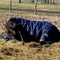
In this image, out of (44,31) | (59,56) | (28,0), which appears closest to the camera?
(59,56)

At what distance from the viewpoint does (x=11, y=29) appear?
1377 centimetres

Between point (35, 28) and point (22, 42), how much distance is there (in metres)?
0.93

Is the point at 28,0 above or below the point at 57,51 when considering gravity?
below

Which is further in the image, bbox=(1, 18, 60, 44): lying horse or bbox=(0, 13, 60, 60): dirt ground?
bbox=(1, 18, 60, 44): lying horse

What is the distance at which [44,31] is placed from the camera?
13.6 m

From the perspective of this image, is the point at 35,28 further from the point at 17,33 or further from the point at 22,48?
the point at 22,48

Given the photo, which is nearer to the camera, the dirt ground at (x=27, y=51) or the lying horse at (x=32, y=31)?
the dirt ground at (x=27, y=51)

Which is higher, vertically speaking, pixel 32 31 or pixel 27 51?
pixel 32 31

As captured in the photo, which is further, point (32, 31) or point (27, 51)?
point (32, 31)

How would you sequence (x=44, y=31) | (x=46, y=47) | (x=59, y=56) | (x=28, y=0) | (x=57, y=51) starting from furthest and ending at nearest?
1. (x=28, y=0)
2. (x=44, y=31)
3. (x=46, y=47)
4. (x=57, y=51)
5. (x=59, y=56)

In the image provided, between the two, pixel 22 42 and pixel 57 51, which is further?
pixel 22 42

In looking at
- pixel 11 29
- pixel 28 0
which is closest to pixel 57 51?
pixel 11 29

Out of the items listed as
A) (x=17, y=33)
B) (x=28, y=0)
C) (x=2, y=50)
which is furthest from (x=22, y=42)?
(x=28, y=0)

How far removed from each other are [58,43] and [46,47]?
76 cm
